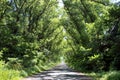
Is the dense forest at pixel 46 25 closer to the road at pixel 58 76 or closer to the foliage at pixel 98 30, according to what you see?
the foliage at pixel 98 30

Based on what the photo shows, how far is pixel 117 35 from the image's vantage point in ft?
89.0

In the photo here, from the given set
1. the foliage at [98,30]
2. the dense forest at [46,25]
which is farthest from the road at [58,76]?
the foliage at [98,30]

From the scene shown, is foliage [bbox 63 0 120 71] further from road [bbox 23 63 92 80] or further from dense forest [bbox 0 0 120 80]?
road [bbox 23 63 92 80]

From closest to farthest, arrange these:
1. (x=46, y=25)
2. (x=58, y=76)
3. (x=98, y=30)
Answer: (x=58, y=76)
(x=98, y=30)
(x=46, y=25)

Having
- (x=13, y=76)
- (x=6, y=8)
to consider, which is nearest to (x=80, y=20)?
(x=6, y=8)

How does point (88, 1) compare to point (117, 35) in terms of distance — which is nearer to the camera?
point (117, 35)

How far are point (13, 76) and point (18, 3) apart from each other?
63.2ft

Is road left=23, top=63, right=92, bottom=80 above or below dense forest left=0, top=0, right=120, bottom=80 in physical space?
below

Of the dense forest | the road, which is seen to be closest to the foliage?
the dense forest

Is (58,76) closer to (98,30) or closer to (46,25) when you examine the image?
(98,30)

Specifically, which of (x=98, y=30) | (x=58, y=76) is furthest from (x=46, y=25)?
(x=58, y=76)

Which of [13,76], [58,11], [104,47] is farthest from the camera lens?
[58,11]

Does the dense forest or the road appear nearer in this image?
the road

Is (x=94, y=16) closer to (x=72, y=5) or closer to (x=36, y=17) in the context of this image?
(x=72, y=5)
